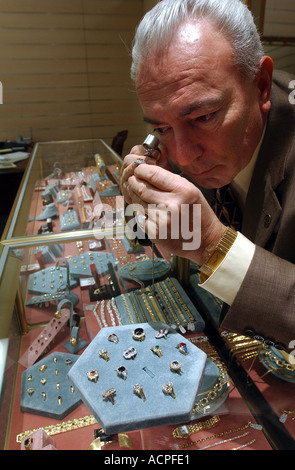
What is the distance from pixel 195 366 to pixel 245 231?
51 cm

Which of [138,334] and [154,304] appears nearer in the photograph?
[138,334]

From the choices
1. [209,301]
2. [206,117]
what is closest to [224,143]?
[206,117]

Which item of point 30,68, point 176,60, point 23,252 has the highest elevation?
point 30,68

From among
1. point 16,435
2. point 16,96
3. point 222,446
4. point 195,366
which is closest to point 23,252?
point 16,435

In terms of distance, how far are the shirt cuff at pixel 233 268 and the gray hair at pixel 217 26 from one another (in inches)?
20.3

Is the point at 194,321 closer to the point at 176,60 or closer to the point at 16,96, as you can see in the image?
the point at 176,60

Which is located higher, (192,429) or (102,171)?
(102,171)

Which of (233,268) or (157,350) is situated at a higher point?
(233,268)

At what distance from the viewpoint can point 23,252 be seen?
138 cm

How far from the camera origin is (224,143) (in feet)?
3.34

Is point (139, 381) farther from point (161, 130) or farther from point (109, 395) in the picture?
point (161, 130)

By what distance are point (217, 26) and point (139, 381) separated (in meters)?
0.99

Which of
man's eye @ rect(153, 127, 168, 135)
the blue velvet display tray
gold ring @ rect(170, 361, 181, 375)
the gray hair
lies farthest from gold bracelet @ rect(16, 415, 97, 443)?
the gray hair

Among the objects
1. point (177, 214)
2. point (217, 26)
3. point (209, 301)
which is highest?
point (217, 26)
